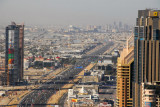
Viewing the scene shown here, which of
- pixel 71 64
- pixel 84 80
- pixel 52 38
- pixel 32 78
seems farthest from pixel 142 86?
pixel 52 38

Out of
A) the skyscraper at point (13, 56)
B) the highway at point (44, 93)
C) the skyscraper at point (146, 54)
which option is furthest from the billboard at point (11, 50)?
the skyscraper at point (146, 54)

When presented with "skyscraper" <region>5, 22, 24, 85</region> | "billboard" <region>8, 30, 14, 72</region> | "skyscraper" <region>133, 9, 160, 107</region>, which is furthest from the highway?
"skyscraper" <region>133, 9, 160, 107</region>

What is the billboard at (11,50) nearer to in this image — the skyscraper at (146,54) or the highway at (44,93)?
the highway at (44,93)

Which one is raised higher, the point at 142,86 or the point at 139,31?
the point at 139,31

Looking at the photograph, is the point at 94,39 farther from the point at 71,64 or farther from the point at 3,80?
the point at 3,80

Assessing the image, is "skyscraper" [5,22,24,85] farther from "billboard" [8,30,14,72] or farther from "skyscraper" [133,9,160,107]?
"skyscraper" [133,9,160,107]

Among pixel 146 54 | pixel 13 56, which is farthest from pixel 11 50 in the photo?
pixel 146 54
